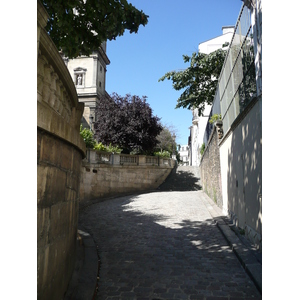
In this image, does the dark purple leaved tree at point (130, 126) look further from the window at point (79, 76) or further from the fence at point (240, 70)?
the fence at point (240, 70)

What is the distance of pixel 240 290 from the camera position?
4258 mm

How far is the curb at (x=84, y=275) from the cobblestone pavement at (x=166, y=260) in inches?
6.9

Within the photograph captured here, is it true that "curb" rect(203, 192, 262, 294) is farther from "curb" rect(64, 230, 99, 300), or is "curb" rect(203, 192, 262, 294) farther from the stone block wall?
the stone block wall

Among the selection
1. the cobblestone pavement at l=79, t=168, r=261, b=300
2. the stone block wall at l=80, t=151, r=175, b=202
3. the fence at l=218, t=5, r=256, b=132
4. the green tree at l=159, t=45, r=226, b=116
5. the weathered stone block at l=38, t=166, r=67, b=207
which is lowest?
the cobblestone pavement at l=79, t=168, r=261, b=300

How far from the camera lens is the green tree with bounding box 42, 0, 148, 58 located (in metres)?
6.08

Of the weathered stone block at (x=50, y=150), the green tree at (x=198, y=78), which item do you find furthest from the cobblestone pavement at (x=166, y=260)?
the green tree at (x=198, y=78)

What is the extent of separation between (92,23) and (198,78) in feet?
40.1

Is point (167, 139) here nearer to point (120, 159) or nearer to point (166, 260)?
point (120, 159)

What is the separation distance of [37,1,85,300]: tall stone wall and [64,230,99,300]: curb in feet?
0.62

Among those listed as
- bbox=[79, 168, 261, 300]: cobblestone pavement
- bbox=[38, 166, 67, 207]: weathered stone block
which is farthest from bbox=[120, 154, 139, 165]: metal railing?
bbox=[38, 166, 67, 207]: weathered stone block

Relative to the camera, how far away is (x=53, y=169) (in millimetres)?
3090

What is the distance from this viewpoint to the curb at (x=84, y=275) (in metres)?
3.91

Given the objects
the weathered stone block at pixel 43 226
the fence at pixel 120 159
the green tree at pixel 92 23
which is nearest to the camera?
the weathered stone block at pixel 43 226
